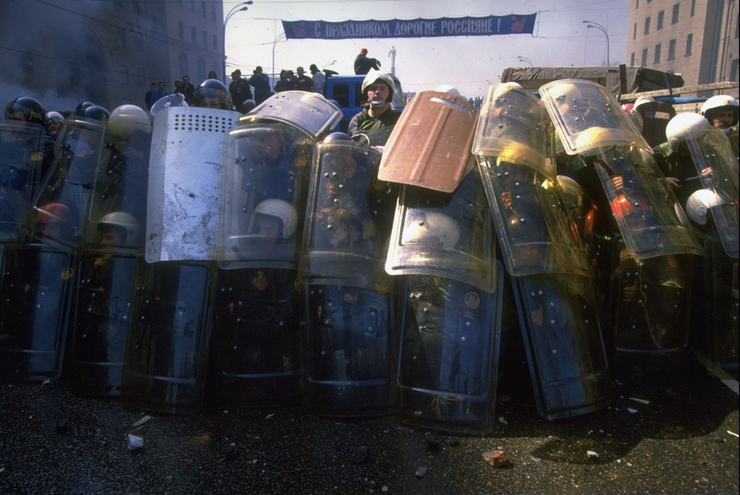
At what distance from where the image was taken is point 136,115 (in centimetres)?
309

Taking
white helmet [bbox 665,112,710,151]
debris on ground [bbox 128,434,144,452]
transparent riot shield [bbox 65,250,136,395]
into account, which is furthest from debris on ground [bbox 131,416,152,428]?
white helmet [bbox 665,112,710,151]

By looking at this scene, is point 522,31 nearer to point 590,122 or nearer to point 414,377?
point 590,122

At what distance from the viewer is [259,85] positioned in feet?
30.6

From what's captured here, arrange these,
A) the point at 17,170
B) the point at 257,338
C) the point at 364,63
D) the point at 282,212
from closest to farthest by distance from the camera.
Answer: the point at 257,338, the point at 282,212, the point at 17,170, the point at 364,63

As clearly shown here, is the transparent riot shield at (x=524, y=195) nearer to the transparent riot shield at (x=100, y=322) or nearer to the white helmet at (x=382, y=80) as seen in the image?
the white helmet at (x=382, y=80)

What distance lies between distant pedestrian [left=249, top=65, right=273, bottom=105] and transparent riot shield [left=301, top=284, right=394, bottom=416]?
7684mm

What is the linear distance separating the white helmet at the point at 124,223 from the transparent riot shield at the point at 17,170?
816mm

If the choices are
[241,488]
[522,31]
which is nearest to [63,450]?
[241,488]

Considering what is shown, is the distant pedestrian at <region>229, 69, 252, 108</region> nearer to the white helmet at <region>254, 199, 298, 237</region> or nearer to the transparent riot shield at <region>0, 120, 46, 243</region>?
the transparent riot shield at <region>0, 120, 46, 243</region>

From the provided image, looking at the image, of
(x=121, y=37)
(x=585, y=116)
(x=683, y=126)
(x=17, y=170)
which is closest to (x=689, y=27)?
(x=683, y=126)

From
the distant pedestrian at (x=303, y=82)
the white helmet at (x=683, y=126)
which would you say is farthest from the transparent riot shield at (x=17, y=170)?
the distant pedestrian at (x=303, y=82)

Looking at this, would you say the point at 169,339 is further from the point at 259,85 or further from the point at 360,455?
the point at 259,85

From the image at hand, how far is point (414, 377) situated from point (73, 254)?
2114 millimetres

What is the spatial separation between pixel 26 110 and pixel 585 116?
4254 mm
